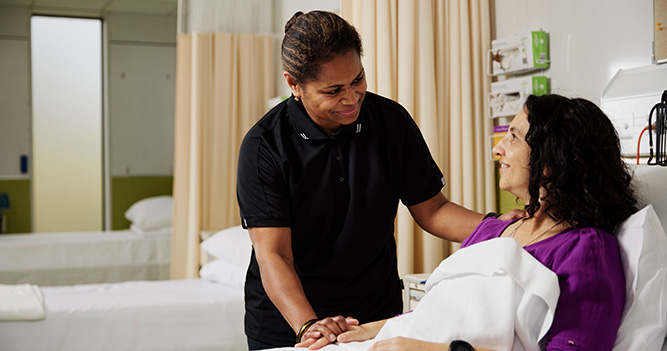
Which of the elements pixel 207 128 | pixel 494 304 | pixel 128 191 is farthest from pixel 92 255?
pixel 494 304

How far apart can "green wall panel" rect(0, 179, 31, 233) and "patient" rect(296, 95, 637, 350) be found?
494 centimetres

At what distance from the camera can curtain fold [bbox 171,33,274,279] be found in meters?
4.16

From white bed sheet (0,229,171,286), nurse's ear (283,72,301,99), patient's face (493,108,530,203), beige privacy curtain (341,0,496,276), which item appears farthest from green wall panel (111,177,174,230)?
patient's face (493,108,530,203)

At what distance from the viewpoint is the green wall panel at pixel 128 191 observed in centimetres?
591

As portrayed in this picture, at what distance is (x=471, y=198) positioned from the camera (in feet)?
9.00

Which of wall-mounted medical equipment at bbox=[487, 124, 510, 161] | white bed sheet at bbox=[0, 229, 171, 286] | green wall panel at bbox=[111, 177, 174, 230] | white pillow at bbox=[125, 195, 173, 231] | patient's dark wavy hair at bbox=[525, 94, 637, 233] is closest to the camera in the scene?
patient's dark wavy hair at bbox=[525, 94, 637, 233]

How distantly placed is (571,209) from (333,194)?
21.7 inches

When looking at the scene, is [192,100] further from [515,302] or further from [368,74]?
[515,302]

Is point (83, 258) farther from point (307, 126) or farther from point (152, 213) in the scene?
point (307, 126)

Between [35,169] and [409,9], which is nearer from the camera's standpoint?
[409,9]

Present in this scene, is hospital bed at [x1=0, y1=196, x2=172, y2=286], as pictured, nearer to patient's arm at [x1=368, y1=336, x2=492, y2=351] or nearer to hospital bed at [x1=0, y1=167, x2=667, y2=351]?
hospital bed at [x1=0, y1=167, x2=667, y2=351]

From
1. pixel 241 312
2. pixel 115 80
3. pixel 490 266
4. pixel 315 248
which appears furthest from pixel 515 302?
pixel 115 80

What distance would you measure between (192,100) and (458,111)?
1983 mm

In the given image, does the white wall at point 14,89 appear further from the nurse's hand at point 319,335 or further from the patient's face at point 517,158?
the patient's face at point 517,158
